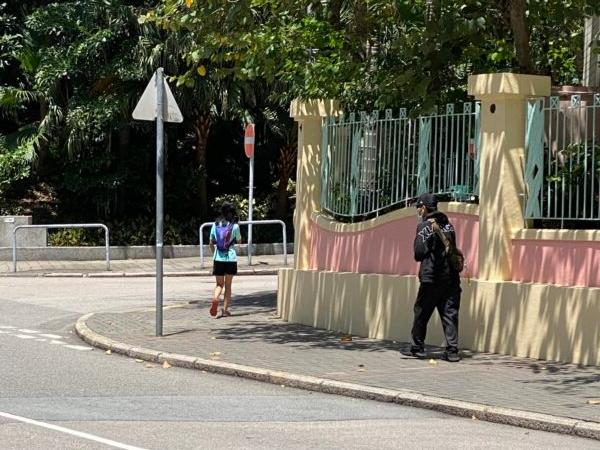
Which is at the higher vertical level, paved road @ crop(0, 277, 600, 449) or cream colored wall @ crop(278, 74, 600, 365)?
cream colored wall @ crop(278, 74, 600, 365)

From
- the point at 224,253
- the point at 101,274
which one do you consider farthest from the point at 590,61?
the point at 101,274

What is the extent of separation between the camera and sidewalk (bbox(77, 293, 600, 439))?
1000 cm

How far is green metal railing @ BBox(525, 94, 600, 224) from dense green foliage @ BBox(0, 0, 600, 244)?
1453mm

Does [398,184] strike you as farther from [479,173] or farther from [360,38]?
[360,38]

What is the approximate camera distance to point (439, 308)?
12.9 m

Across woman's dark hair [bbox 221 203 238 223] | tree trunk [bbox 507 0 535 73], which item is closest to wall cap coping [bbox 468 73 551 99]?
tree trunk [bbox 507 0 535 73]

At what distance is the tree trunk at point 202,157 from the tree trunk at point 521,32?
16.1 m

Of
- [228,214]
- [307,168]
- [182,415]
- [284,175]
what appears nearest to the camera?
[182,415]

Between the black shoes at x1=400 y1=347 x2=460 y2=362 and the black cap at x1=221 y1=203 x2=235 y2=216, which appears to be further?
the black cap at x1=221 y1=203 x2=235 y2=216

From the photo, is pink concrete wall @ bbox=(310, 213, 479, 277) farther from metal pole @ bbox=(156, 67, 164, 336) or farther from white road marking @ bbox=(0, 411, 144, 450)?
white road marking @ bbox=(0, 411, 144, 450)

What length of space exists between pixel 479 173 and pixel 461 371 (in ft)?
8.94

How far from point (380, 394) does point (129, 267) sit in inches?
662

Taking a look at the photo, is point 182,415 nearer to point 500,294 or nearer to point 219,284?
point 500,294

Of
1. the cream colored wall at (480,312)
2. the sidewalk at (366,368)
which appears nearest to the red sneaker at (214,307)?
the sidewalk at (366,368)
